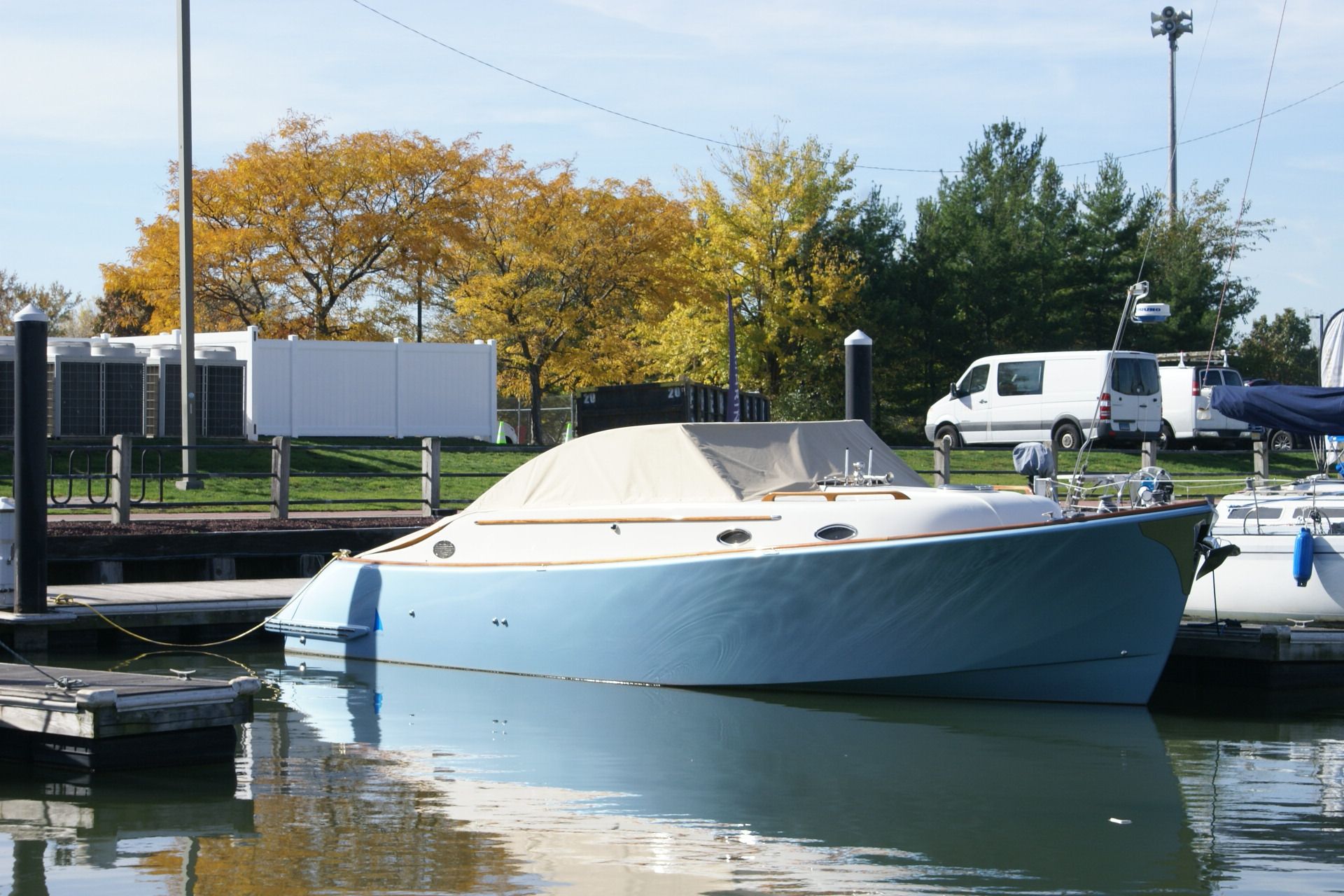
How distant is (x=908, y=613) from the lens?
11781 mm

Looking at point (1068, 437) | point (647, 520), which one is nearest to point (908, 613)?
point (647, 520)

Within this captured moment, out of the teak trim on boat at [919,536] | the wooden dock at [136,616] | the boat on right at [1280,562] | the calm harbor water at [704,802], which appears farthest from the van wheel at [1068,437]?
the wooden dock at [136,616]

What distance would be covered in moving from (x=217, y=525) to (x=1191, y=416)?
2152cm

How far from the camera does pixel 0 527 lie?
45.7 ft

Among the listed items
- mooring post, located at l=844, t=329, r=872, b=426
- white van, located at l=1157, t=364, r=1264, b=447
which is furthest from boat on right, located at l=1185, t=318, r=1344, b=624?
white van, located at l=1157, t=364, r=1264, b=447

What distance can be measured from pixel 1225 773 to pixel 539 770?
176 inches

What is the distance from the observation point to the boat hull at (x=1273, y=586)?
15.3 metres

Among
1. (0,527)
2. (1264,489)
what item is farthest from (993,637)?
(0,527)

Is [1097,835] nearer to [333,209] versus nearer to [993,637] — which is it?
[993,637]

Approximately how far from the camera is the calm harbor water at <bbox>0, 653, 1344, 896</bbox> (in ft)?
24.3

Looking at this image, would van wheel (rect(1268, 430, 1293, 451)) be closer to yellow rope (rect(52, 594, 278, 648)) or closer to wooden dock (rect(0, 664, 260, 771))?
yellow rope (rect(52, 594, 278, 648))

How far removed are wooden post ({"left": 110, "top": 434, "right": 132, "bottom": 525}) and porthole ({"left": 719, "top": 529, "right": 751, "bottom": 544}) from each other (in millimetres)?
8620

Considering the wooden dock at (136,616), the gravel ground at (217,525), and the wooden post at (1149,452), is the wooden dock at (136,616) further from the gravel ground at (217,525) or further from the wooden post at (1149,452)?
the wooden post at (1149,452)

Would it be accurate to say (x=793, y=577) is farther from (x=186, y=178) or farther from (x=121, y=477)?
(x=186, y=178)
